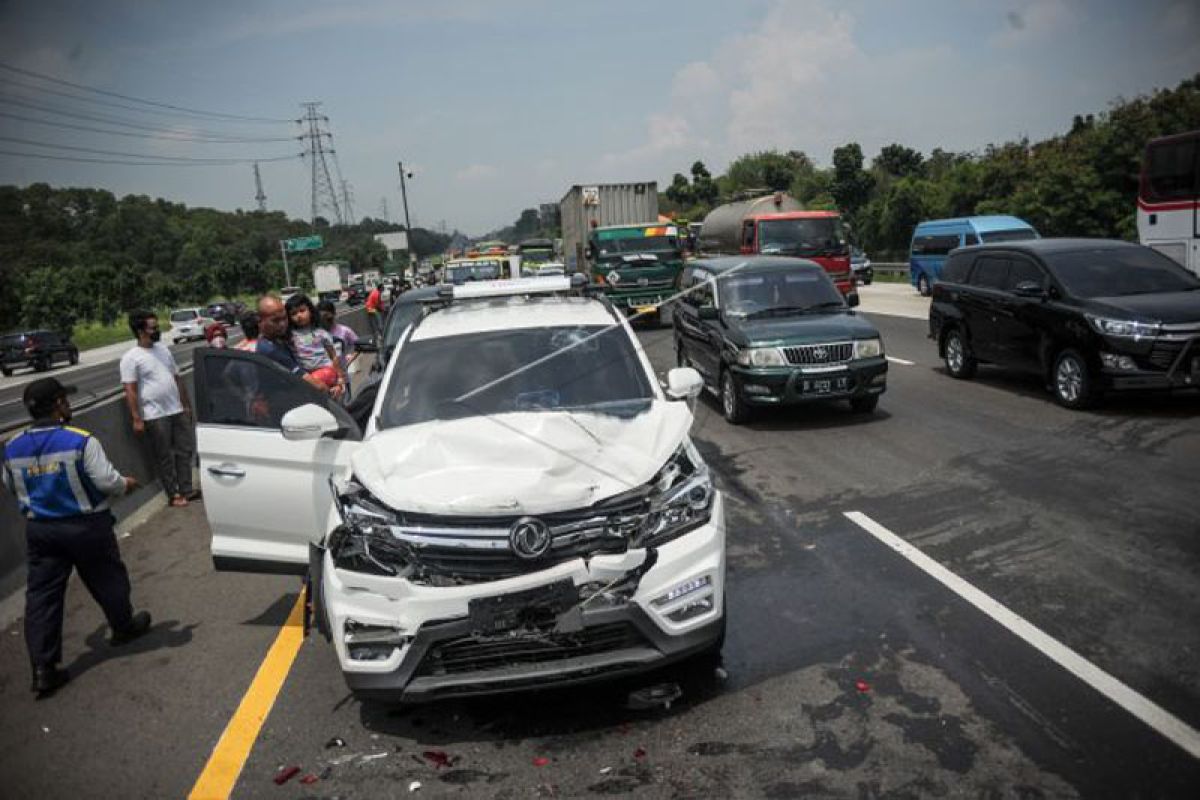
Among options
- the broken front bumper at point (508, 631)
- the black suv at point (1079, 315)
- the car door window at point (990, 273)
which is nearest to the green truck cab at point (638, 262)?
the car door window at point (990, 273)

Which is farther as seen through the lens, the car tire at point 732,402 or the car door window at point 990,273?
the car door window at point 990,273

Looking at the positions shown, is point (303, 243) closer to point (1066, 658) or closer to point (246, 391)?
point (246, 391)

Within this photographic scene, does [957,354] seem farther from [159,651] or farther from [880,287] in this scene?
[880,287]

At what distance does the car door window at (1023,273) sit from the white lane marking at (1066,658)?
5.66 meters

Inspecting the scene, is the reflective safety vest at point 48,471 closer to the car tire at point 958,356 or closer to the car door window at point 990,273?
the car door window at point 990,273

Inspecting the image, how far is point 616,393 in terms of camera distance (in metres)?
4.82

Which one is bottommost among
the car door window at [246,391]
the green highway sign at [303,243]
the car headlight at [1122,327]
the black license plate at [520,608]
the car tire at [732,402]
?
the car tire at [732,402]

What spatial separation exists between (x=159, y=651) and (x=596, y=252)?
19266 millimetres

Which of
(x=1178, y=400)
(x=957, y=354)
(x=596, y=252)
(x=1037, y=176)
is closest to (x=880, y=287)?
(x=1037, y=176)

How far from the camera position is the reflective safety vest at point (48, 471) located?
14.3ft

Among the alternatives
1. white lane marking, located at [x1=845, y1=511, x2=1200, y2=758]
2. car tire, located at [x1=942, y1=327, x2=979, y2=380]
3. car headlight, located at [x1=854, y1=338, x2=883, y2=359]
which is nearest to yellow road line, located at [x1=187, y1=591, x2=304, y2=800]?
white lane marking, located at [x1=845, y1=511, x2=1200, y2=758]

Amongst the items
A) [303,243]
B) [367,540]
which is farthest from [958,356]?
[303,243]

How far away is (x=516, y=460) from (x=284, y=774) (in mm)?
1639

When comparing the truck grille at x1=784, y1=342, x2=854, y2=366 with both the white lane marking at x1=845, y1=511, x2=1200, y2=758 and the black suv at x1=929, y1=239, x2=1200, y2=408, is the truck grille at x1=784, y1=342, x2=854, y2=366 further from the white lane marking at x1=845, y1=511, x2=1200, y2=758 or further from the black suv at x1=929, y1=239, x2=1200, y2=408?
the white lane marking at x1=845, y1=511, x2=1200, y2=758
